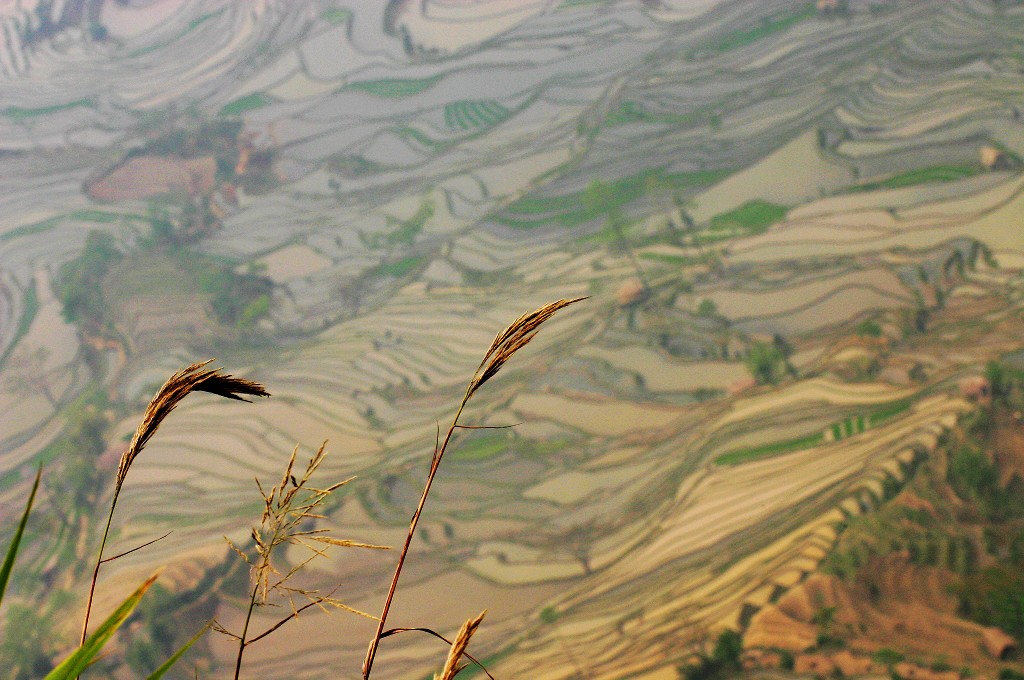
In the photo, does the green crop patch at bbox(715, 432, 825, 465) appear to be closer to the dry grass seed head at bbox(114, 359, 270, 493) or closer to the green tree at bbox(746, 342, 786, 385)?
the green tree at bbox(746, 342, 786, 385)

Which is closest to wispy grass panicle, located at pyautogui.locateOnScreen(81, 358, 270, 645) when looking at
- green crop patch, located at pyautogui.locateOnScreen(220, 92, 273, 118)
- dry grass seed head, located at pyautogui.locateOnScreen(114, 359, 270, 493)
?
dry grass seed head, located at pyautogui.locateOnScreen(114, 359, 270, 493)

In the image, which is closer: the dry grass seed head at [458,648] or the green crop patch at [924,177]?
the dry grass seed head at [458,648]

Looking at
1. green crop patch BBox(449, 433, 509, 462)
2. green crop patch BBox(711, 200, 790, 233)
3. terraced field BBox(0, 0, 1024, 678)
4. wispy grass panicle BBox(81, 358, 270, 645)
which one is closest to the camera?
wispy grass panicle BBox(81, 358, 270, 645)

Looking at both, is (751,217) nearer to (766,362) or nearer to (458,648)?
(766,362)

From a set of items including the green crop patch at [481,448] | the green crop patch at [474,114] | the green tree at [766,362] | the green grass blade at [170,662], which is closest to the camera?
the green grass blade at [170,662]

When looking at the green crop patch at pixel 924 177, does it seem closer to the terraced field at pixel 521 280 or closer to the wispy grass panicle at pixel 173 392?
the terraced field at pixel 521 280

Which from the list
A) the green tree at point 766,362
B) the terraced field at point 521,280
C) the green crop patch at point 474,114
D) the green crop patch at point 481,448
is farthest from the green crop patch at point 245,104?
the green tree at point 766,362

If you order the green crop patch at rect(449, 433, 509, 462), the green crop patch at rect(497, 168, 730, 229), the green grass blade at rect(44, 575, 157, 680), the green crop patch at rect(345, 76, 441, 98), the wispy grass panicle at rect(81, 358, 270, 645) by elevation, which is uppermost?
the green crop patch at rect(345, 76, 441, 98)
